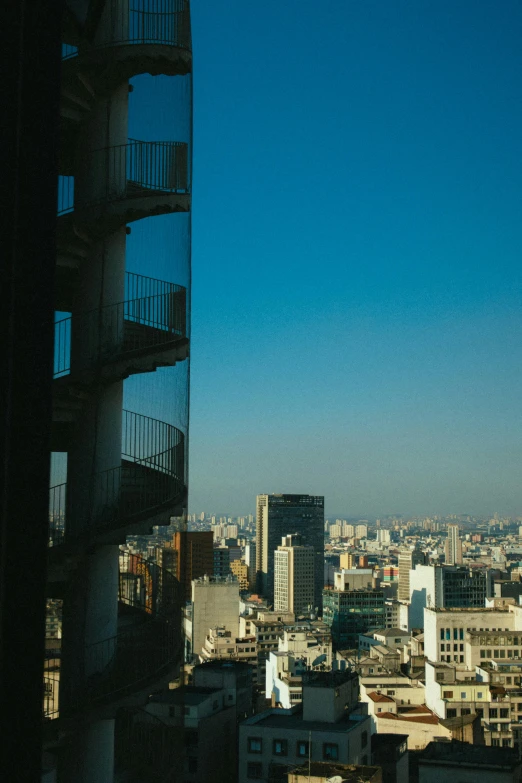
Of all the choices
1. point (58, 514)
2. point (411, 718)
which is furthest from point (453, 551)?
point (58, 514)

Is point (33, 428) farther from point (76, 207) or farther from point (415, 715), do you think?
point (415, 715)

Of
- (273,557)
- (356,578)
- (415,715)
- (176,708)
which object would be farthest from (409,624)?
(176,708)

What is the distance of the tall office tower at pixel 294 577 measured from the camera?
61.8 meters

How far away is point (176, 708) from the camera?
3.41 metres

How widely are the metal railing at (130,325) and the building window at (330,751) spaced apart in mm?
10227

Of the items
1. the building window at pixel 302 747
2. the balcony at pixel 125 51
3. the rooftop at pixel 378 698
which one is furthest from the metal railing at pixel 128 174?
the rooftop at pixel 378 698

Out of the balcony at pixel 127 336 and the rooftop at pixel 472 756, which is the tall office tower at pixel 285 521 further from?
the balcony at pixel 127 336

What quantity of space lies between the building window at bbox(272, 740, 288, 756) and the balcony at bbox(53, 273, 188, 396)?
1069 cm

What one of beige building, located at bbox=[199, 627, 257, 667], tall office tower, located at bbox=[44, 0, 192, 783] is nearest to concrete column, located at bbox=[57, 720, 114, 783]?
tall office tower, located at bbox=[44, 0, 192, 783]

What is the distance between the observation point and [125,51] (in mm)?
3254

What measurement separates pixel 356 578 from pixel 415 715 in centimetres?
4041

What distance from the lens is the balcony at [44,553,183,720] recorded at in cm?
284

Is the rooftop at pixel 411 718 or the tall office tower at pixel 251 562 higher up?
the rooftop at pixel 411 718

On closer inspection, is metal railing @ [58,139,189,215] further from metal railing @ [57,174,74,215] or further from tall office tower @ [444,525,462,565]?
tall office tower @ [444,525,462,565]
